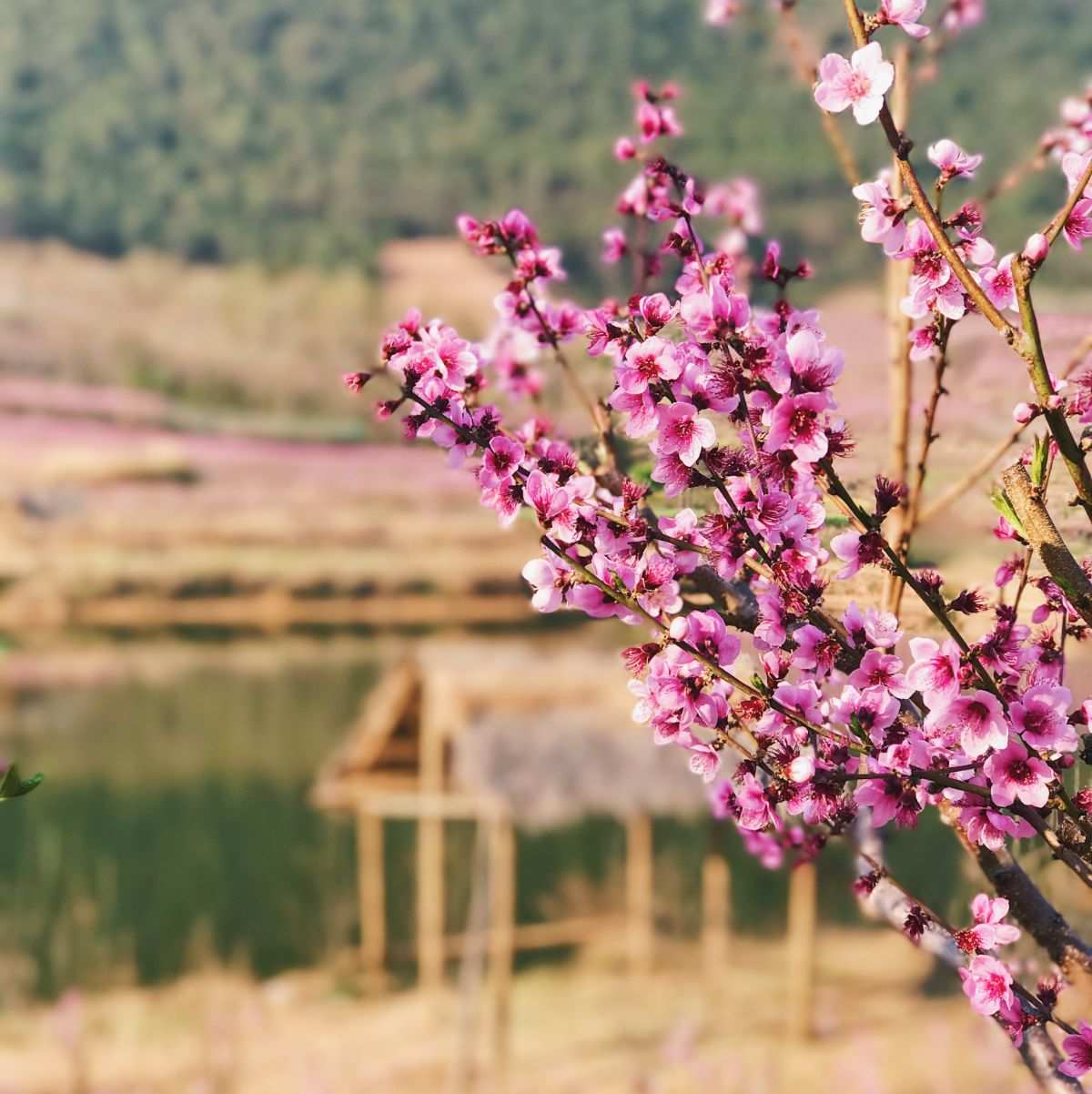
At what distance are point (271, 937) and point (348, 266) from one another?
13.9 ft

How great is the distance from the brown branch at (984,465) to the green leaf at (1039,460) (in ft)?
0.59

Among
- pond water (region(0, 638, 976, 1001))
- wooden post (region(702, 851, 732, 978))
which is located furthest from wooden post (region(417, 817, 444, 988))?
wooden post (region(702, 851, 732, 978))

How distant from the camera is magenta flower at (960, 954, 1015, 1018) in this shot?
66cm

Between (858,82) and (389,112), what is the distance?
377 inches

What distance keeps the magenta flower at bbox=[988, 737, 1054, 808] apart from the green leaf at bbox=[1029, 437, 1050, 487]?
0.13m

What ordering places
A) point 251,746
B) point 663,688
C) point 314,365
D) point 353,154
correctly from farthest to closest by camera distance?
point 353,154
point 314,365
point 251,746
point 663,688

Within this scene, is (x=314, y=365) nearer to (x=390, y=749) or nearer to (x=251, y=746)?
(x=251, y=746)

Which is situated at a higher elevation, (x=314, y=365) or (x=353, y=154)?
(x=353, y=154)

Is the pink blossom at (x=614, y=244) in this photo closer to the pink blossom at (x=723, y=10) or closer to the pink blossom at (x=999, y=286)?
the pink blossom at (x=999, y=286)

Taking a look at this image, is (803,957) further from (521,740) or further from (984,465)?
(984,465)

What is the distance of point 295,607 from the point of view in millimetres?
6621

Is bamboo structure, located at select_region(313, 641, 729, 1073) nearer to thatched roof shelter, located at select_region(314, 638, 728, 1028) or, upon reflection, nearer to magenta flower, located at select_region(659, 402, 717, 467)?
thatched roof shelter, located at select_region(314, 638, 728, 1028)

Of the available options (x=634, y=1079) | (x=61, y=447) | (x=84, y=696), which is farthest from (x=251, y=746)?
(x=634, y=1079)

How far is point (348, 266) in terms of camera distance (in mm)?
8320
